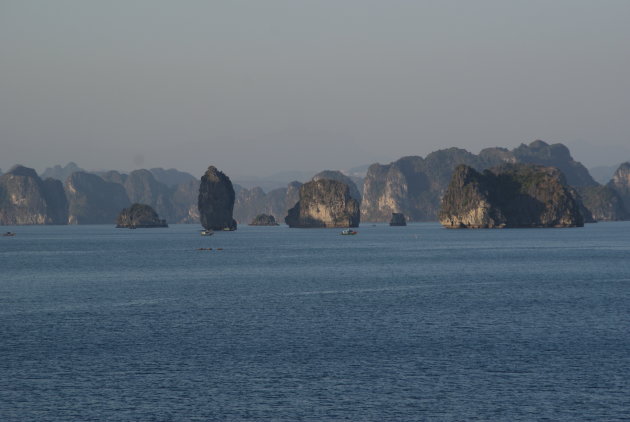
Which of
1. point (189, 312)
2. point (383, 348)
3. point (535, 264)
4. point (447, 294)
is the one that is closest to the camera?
point (383, 348)

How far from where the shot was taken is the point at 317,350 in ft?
203

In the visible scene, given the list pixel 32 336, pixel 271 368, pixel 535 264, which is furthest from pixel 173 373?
pixel 535 264

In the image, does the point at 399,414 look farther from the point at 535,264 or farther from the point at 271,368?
the point at 535,264

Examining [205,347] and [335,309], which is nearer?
[205,347]

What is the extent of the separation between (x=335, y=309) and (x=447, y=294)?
65.4ft

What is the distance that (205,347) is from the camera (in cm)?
6341

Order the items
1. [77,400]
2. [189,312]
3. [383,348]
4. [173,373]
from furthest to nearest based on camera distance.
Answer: [189,312]
[383,348]
[173,373]
[77,400]

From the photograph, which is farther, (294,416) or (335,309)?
(335,309)

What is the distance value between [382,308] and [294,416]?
4453cm

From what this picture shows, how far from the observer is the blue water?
150 feet

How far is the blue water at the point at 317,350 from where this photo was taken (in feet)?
150

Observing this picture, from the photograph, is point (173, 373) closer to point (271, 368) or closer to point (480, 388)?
point (271, 368)

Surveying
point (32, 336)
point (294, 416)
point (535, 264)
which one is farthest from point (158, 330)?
point (535, 264)

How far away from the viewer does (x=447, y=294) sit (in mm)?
102312
